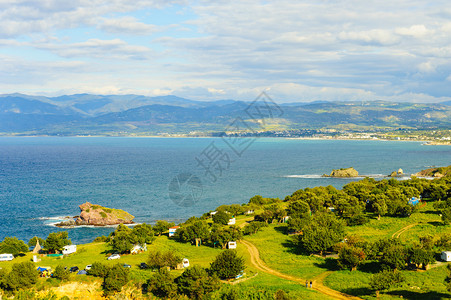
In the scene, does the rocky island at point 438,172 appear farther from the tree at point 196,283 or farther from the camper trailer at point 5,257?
the camper trailer at point 5,257

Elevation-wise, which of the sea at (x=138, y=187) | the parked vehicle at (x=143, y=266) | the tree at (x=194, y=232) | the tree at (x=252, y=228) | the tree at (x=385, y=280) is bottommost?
the sea at (x=138, y=187)

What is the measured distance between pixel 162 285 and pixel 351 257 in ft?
77.7

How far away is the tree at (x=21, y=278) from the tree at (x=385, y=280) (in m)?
38.0

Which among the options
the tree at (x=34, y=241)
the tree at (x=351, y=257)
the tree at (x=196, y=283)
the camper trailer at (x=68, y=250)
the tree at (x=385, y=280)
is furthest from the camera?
the tree at (x=34, y=241)

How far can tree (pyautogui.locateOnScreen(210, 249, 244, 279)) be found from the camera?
44.9 meters

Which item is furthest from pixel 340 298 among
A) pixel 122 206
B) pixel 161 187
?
pixel 161 187

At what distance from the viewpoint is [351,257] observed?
47562 mm

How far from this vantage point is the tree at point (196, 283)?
134 ft

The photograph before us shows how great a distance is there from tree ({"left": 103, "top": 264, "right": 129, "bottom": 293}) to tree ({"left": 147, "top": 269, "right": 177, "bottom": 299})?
3.05m

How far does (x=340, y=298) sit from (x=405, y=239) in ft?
75.5

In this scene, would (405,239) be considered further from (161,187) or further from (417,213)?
(161,187)

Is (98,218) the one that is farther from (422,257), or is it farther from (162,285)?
(422,257)

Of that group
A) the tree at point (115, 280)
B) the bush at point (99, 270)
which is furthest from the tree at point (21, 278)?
Answer: the tree at point (115, 280)

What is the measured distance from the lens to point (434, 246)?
53000 millimetres
